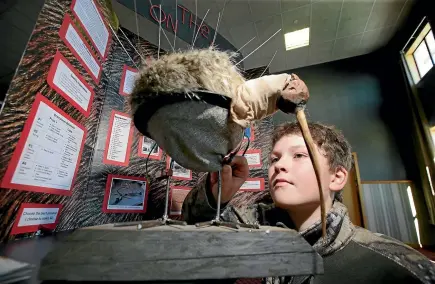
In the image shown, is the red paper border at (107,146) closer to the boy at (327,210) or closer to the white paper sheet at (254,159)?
the boy at (327,210)

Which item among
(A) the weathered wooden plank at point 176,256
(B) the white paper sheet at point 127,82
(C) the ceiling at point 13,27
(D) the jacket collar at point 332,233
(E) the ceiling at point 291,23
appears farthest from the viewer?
(E) the ceiling at point 291,23

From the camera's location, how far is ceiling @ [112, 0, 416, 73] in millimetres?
2189

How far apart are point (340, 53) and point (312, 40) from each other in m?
0.73

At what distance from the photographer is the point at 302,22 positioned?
2.43 metres

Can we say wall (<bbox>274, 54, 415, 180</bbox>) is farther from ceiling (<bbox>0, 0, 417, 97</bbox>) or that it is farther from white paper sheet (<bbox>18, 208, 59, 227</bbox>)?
white paper sheet (<bbox>18, 208, 59, 227</bbox>)

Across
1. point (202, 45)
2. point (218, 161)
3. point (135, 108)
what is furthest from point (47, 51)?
point (202, 45)

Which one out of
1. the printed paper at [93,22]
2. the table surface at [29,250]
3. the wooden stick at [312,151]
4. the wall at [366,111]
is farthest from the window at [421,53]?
the table surface at [29,250]

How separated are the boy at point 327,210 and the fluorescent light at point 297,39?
226cm

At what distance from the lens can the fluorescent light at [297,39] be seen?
2.58 metres

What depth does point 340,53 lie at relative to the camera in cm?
313

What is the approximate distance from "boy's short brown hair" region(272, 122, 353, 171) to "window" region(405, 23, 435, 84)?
2.87 metres

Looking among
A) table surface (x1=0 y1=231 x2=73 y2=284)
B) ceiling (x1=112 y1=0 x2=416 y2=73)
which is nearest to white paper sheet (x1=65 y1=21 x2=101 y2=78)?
table surface (x1=0 y1=231 x2=73 y2=284)

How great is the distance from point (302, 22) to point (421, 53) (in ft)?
6.08

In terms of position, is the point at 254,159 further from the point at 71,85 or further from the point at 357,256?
the point at 71,85
